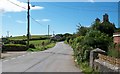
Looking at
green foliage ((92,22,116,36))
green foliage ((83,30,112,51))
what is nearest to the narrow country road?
green foliage ((83,30,112,51))

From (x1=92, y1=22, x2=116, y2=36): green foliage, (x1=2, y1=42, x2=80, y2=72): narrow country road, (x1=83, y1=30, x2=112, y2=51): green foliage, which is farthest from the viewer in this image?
(x1=92, y1=22, x2=116, y2=36): green foliage

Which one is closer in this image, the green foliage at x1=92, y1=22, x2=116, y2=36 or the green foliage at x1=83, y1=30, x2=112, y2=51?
the green foliage at x1=83, y1=30, x2=112, y2=51

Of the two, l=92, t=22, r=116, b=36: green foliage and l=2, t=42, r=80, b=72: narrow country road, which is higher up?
l=92, t=22, r=116, b=36: green foliage

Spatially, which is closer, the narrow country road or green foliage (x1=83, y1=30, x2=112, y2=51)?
the narrow country road

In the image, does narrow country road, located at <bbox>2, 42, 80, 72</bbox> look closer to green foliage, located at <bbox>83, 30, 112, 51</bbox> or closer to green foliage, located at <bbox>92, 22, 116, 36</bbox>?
green foliage, located at <bbox>83, 30, 112, 51</bbox>

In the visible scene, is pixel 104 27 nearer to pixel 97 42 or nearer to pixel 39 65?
pixel 97 42

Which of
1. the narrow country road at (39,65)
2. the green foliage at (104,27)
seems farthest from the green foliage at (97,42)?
the green foliage at (104,27)

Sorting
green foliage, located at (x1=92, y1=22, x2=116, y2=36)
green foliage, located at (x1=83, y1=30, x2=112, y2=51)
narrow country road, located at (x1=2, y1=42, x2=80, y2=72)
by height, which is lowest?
narrow country road, located at (x1=2, y1=42, x2=80, y2=72)

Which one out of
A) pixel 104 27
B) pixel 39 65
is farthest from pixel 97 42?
pixel 104 27

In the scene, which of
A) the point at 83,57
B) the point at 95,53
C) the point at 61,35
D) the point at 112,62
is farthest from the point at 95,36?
the point at 61,35

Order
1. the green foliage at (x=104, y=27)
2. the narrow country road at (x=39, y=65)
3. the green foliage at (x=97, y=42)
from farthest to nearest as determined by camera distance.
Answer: the green foliage at (x=104, y=27), the green foliage at (x=97, y=42), the narrow country road at (x=39, y=65)

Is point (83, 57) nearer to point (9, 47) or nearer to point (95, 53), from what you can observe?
point (95, 53)

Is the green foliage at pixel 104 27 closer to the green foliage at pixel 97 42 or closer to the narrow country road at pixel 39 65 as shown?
the narrow country road at pixel 39 65

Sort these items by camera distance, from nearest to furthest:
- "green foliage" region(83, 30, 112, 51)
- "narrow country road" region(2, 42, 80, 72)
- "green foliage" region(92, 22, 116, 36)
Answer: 1. "narrow country road" region(2, 42, 80, 72)
2. "green foliage" region(83, 30, 112, 51)
3. "green foliage" region(92, 22, 116, 36)
